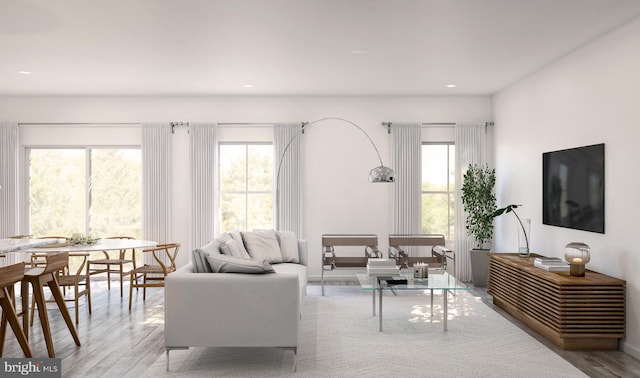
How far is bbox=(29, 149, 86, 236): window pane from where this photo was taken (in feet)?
26.6

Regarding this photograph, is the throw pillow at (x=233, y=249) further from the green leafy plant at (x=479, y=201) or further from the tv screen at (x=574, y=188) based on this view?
the tv screen at (x=574, y=188)

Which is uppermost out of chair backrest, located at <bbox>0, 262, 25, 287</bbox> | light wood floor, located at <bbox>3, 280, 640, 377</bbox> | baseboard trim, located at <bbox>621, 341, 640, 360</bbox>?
chair backrest, located at <bbox>0, 262, 25, 287</bbox>

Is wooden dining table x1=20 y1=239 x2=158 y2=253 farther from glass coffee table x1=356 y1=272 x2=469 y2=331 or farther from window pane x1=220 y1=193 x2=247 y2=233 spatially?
glass coffee table x1=356 y1=272 x2=469 y2=331

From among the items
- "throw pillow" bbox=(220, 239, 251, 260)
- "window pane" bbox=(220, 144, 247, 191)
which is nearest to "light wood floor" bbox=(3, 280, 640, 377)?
"throw pillow" bbox=(220, 239, 251, 260)

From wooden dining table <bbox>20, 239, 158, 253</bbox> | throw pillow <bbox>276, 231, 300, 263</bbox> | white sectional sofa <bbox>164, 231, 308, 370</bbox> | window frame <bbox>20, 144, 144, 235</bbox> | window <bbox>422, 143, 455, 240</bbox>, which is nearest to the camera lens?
white sectional sofa <bbox>164, 231, 308, 370</bbox>

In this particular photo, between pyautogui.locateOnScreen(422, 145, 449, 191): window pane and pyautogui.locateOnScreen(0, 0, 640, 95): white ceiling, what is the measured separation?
1108mm

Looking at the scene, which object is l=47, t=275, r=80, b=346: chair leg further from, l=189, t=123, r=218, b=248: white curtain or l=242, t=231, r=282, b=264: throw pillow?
l=189, t=123, r=218, b=248: white curtain

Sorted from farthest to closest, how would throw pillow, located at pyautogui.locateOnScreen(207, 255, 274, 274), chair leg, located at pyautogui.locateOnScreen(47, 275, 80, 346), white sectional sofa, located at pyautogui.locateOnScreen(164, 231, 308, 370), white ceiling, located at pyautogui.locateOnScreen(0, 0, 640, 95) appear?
1. chair leg, located at pyautogui.locateOnScreen(47, 275, 80, 346)
2. white ceiling, located at pyautogui.locateOnScreen(0, 0, 640, 95)
3. throw pillow, located at pyautogui.locateOnScreen(207, 255, 274, 274)
4. white sectional sofa, located at pyautogui.locateOnScreen(164, 231, 308, 370)

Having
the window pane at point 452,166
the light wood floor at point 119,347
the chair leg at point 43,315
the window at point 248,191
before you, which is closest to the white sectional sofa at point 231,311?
the light wood floor at point 119,347

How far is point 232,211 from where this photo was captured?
820 cm

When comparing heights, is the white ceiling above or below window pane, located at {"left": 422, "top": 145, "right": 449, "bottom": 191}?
above

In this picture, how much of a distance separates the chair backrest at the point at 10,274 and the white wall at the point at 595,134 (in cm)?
505

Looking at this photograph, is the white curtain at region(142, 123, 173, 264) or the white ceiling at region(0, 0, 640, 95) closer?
the white ceiling at region(0, 0, 640, 95)

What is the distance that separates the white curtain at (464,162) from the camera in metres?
8.02
